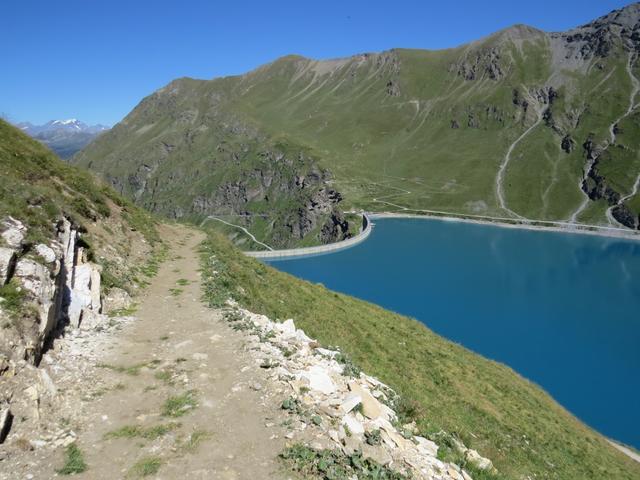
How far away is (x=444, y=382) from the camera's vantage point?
2192 centimetres

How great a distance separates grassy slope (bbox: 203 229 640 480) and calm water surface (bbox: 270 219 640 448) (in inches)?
842

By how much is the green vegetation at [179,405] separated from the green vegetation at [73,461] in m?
1.89

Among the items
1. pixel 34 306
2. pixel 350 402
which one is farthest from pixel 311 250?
pixel 350 402

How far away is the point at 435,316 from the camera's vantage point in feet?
211

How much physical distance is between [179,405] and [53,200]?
1081 centimetres

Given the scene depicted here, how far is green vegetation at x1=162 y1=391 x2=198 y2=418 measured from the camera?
9.91 meters

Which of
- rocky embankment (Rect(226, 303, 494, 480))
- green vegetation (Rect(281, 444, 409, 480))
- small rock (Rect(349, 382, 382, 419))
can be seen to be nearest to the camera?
green vegetation (Rect(281, 444, 409, 480))

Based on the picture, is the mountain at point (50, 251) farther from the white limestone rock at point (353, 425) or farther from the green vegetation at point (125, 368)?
the white limestone rock at point (353, 425)

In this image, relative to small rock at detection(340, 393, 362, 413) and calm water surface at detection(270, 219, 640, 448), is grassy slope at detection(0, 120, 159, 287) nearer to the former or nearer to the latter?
small rock at detection(340, 393, 362, 413)

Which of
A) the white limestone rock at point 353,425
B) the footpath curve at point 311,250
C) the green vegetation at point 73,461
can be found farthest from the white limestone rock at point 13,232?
the footpath curve at point 311,250

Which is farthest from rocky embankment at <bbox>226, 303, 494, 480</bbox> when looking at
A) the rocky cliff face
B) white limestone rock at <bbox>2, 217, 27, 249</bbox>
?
white limestone rock at <bbox>2, 217, 27, 249</bbox>

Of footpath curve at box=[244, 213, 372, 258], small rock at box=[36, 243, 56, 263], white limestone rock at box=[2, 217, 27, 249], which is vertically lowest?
footpath curve at box=[244, 213, 372, 258]

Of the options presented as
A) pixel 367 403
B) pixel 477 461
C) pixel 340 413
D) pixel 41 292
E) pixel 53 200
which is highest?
pixel 53 200

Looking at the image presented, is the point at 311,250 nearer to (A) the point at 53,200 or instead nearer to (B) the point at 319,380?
(A) the point at 53,200
